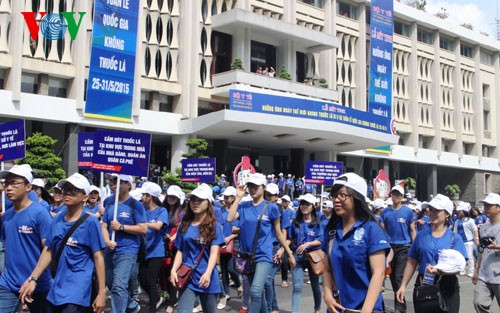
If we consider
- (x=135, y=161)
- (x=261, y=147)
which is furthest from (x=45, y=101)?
(x=135, y=161)

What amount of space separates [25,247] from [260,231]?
3044mm

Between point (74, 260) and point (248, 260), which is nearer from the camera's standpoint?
point (74, 260)

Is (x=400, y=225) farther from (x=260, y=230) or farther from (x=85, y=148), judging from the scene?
(x=85, y=148)

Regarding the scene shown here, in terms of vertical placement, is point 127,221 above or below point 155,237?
above

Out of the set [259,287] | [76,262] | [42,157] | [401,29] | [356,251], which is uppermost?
[401,29]

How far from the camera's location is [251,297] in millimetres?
7266

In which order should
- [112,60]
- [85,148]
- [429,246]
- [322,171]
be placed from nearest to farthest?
[429,246] < [85,148] < [322,171] < [112,60]

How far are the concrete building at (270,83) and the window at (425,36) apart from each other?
0.46 ft

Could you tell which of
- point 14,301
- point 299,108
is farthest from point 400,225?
point 299,108

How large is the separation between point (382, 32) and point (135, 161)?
126ft

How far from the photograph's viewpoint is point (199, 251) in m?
5.93

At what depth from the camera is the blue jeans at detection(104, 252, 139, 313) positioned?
7.26 meters

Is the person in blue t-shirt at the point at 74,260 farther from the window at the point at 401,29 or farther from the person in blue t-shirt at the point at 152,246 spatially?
the window at the point at 401,29

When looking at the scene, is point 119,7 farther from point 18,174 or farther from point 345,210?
point 345,210
